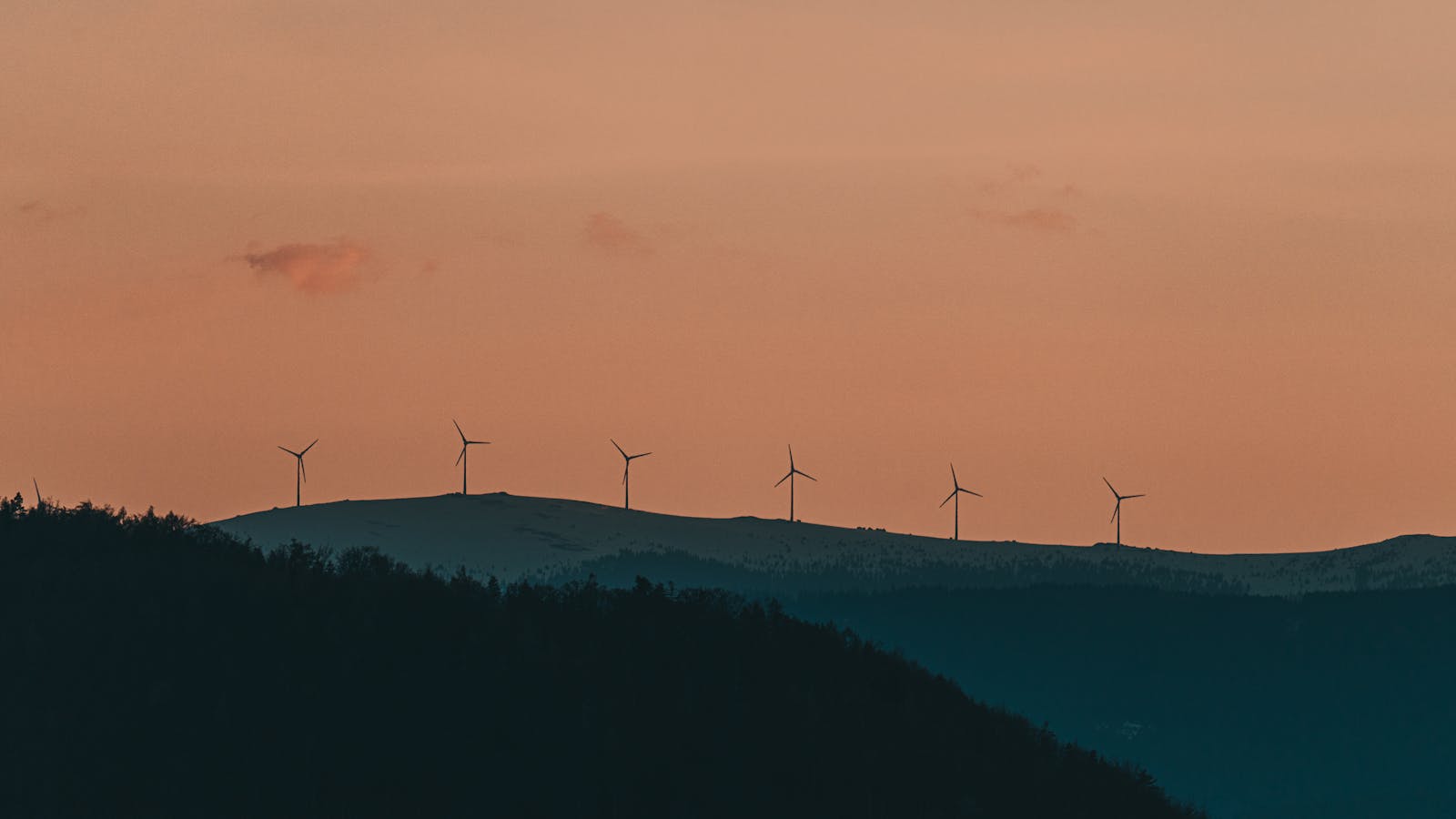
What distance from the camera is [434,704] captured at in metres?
59.8

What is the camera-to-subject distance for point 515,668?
61344 millimetres

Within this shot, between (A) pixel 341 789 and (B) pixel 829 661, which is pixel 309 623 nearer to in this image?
(A) pixel 341 789

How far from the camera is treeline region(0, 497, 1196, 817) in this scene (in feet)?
185

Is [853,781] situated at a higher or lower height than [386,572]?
lower

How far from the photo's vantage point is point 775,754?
6094 cm

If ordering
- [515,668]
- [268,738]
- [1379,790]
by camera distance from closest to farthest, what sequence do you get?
[268,738], [515,668], [1379,790]

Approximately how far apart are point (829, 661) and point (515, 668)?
8805 mm

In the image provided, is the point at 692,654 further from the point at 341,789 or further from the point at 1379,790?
the point at 1379,790

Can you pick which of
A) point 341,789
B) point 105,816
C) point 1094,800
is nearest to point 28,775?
point 105,816

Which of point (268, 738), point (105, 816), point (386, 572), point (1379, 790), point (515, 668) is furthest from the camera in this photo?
point (1379, 790)

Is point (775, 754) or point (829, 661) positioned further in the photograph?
point (829, 661)

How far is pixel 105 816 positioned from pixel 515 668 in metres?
11.0

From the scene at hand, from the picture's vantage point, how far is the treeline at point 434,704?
185 ft

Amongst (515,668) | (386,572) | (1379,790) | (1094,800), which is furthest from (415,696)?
(1379,790)
